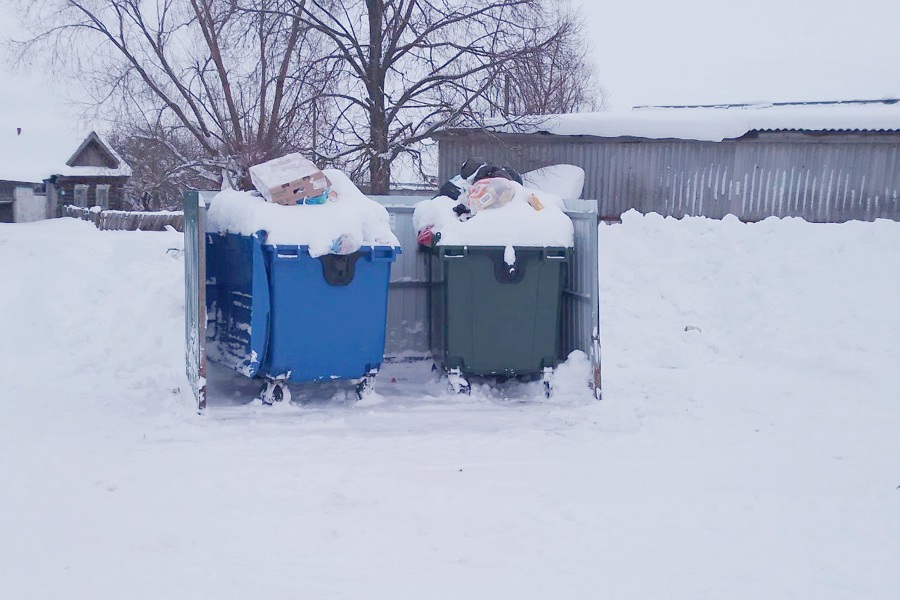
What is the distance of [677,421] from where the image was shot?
567 centimetres

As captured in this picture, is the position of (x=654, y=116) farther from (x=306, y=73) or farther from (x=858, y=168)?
(x=306, y=73)

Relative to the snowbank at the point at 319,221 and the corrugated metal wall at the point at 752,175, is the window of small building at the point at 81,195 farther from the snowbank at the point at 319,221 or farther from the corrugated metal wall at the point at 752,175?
the snowbank at the point at 319,221

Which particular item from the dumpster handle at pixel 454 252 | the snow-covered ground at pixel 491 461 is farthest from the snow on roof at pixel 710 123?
the dumpster handle at pixel 454 252

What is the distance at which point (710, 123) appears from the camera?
46.1 feet

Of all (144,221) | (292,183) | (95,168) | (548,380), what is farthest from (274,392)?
(95,168)

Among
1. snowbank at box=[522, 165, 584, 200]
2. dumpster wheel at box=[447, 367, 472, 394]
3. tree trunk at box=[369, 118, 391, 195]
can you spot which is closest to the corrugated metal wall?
snowbank at box=[522, 165, 584, 200]

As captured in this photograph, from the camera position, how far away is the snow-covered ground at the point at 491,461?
339cm

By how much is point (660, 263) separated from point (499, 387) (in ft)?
10.5

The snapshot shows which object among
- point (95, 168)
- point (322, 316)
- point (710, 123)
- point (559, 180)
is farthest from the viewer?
point (95, 168)

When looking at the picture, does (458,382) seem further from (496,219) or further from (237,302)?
(237,302)

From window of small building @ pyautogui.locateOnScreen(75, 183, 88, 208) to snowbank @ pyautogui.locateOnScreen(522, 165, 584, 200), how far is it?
26535 mm

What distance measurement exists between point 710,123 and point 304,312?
1063 cm

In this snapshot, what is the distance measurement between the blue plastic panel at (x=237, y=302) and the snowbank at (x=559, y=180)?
28.2 feet

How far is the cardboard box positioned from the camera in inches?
221
